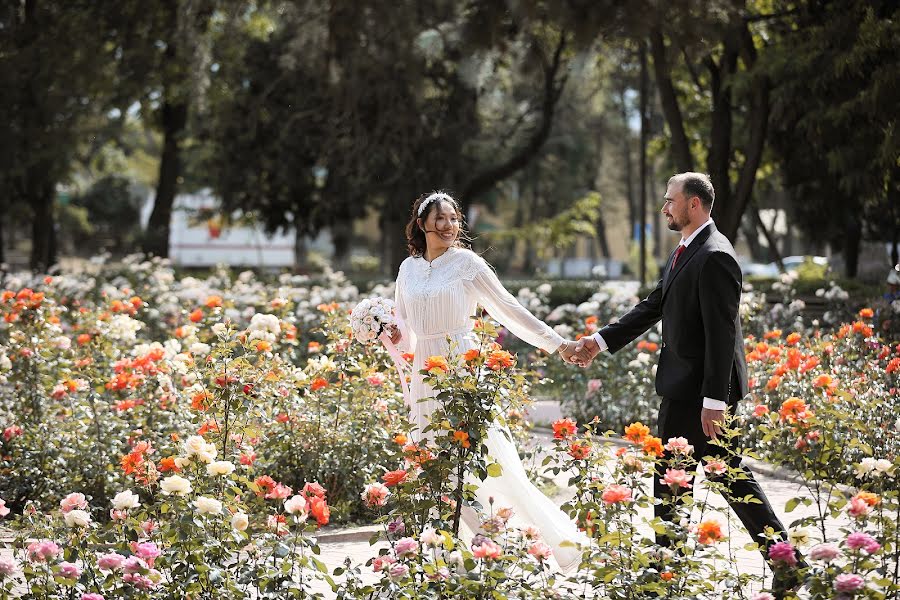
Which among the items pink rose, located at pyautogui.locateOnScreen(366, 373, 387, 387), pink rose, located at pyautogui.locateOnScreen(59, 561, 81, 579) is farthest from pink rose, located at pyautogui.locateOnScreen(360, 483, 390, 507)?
pink rose, located at pyautogui.locateOnScreen(366, 373, 387, 387)

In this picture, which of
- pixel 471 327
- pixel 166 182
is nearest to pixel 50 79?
pixel 166 182

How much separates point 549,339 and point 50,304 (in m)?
4.60

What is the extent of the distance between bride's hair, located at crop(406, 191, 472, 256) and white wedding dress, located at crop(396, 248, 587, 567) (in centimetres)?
19

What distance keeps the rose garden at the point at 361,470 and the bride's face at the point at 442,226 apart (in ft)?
2.85

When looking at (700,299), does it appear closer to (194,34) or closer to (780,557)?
(780,557)

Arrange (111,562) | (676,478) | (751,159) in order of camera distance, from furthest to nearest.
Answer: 1. (751,159)
2. (676,478)
3. (111,562)

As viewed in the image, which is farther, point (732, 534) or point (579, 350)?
point (732, 534)

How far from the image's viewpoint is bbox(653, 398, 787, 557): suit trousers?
14.7 ft

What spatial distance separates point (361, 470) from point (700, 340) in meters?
2.66

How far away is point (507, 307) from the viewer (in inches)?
213

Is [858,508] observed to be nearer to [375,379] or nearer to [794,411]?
[794,411]

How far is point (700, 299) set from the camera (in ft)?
15.2

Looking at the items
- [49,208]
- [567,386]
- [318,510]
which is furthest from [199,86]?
[318,510]

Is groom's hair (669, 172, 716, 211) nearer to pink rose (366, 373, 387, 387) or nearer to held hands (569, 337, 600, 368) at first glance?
held hands (569, 337, 600, 368)
